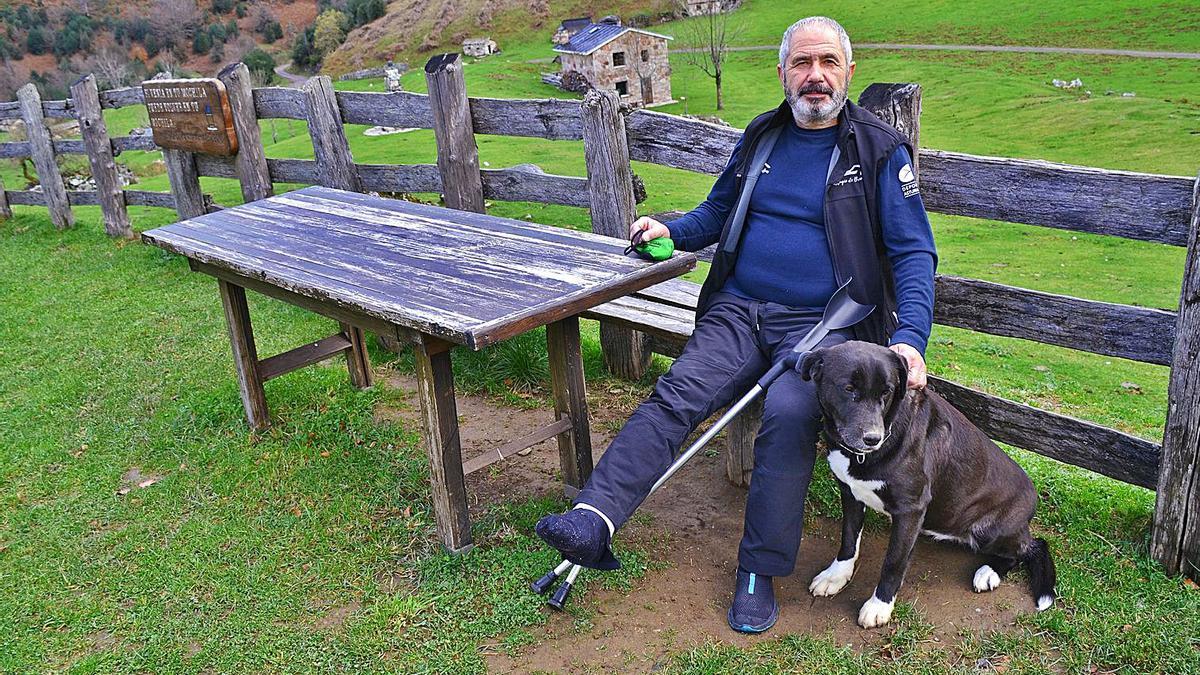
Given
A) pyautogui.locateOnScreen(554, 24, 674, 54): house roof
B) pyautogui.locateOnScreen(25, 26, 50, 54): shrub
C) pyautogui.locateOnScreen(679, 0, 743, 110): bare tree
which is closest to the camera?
pyautogui.locateOnScreen(679, 0, 743, 110): bare tree

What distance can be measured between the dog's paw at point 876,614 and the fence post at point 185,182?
8.09 m

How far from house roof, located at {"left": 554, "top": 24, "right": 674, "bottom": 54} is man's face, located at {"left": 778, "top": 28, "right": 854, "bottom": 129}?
2986 centimetres

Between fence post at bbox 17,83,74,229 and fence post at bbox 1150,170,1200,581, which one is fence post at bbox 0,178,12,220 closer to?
fence post at bbox 17,83,74,229

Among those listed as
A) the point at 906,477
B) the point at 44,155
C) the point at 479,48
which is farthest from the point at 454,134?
the point at 479,48

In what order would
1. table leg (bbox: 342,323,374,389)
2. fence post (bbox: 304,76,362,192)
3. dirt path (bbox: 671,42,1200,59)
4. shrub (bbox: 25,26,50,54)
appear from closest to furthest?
table leg (bbox: 342,323,374,389) → fence post (bbox: 304,76,362,192) → dirt path (bbox: 671,42,1200,59) → shrub (bbox: 25,26,50,54)

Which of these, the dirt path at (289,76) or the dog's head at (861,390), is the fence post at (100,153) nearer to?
the dog's head at (861,390)

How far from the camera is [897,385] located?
3143 mm

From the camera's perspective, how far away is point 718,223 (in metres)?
4.29

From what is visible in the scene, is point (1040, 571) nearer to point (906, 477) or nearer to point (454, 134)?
point (906, 477)

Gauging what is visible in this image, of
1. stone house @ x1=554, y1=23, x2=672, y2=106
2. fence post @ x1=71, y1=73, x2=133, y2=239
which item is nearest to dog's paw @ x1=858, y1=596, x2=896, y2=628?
fence post @ x1=71, y1=73, x2=133, y2=239

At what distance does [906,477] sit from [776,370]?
2.10 ft

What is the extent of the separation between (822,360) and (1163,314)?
153 centimetres

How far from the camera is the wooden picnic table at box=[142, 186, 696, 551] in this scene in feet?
11.8

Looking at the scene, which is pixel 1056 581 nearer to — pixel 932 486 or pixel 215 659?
pixel 932 486
